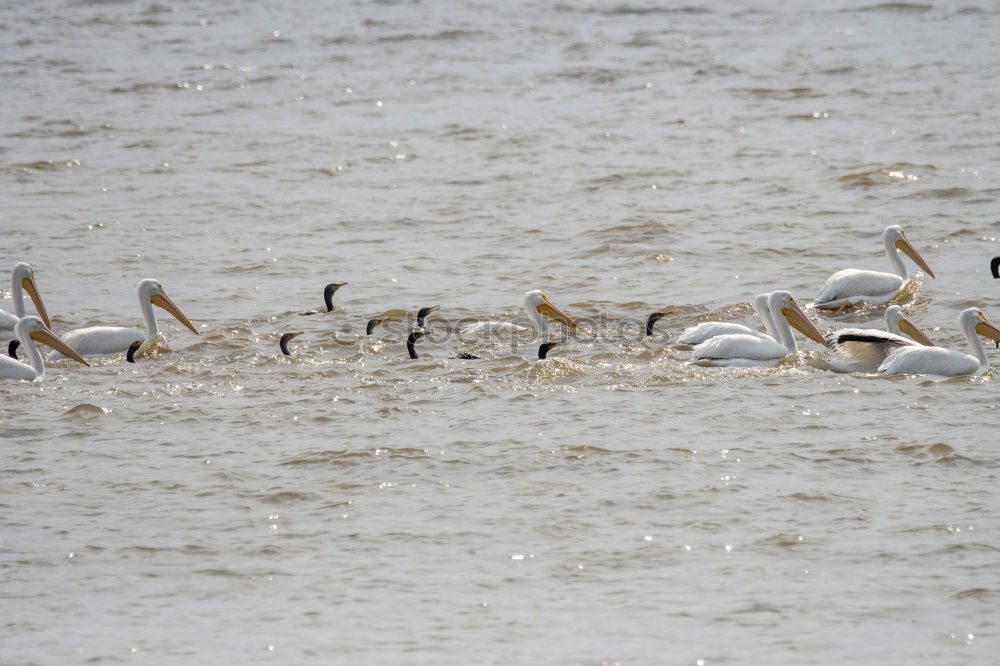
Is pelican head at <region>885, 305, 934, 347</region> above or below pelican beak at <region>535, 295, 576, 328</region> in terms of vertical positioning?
below

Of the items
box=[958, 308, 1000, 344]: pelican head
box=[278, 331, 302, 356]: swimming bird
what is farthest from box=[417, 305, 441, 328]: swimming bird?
box=[958, 308, 1000, 344]: pelican head

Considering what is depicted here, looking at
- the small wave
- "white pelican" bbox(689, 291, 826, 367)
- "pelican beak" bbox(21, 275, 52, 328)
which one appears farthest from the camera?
the small wave

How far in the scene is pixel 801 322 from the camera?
950 centimetres

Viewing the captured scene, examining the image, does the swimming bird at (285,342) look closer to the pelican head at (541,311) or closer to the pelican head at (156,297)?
the pelican head at (156,297)

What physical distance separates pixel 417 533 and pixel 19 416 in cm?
287

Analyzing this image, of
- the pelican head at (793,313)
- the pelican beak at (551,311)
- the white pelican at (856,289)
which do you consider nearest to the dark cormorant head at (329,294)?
the pelican beak at (551,311)

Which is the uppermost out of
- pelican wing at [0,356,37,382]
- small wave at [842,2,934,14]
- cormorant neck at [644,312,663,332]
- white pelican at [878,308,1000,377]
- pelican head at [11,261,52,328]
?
small wave at [842,2,934,14]

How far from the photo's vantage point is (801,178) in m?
14.2

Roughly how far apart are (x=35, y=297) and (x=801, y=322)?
5.03m

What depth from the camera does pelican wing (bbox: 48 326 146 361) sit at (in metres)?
9.46

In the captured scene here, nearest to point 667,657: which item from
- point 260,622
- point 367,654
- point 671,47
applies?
point 367,654

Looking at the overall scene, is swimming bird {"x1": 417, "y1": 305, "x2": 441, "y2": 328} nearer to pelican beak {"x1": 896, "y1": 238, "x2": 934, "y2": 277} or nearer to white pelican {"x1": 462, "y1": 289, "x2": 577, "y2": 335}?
white pelican {"x1": 462, "y1": 289, "x2": 577, "y2": 335}

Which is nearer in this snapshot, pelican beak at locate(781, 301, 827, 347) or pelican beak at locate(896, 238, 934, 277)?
pelican beak at locate(781, 301, 827, 347)

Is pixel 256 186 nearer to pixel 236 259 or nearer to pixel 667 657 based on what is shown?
pixel 236 259
